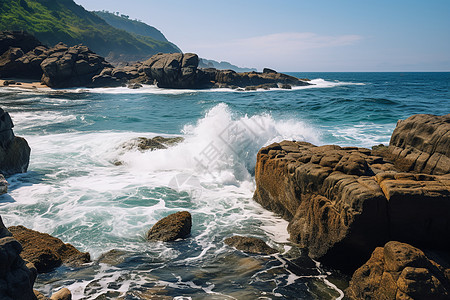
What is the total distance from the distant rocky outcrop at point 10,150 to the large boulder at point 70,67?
114ft

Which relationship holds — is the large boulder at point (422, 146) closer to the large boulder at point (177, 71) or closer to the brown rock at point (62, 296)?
the brown rock at point (62, 296)

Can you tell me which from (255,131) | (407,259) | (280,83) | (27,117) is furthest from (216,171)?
(280,83)

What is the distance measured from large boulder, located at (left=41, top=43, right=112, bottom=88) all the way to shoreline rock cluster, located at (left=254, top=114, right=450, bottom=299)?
40532 millimetres

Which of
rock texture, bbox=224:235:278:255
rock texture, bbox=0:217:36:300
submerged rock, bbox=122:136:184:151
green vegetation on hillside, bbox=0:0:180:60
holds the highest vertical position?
green vegetation on hillside, bbox=0:0:180:60

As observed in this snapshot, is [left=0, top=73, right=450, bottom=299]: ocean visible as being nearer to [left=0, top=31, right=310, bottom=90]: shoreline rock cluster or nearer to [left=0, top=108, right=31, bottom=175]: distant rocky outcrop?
[left=0, top=108, right=31, bottom=175]: distant rocky outcrop

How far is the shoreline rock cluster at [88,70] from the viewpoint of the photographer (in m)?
40.9

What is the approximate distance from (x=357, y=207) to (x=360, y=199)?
0.40ft

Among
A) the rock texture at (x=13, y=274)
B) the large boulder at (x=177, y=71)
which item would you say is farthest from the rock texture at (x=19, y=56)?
the rock texture at (x=13, y=274)

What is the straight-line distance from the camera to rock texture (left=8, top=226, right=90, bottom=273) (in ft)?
15.2

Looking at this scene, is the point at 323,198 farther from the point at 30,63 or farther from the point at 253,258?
the point at 30,63

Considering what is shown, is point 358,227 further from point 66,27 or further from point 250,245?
point 66,27

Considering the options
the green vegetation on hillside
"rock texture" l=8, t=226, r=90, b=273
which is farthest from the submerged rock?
the green vegetation on hillside

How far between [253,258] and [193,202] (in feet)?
9.81

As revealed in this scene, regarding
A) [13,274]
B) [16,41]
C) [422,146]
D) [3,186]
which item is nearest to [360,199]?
[422,146]
